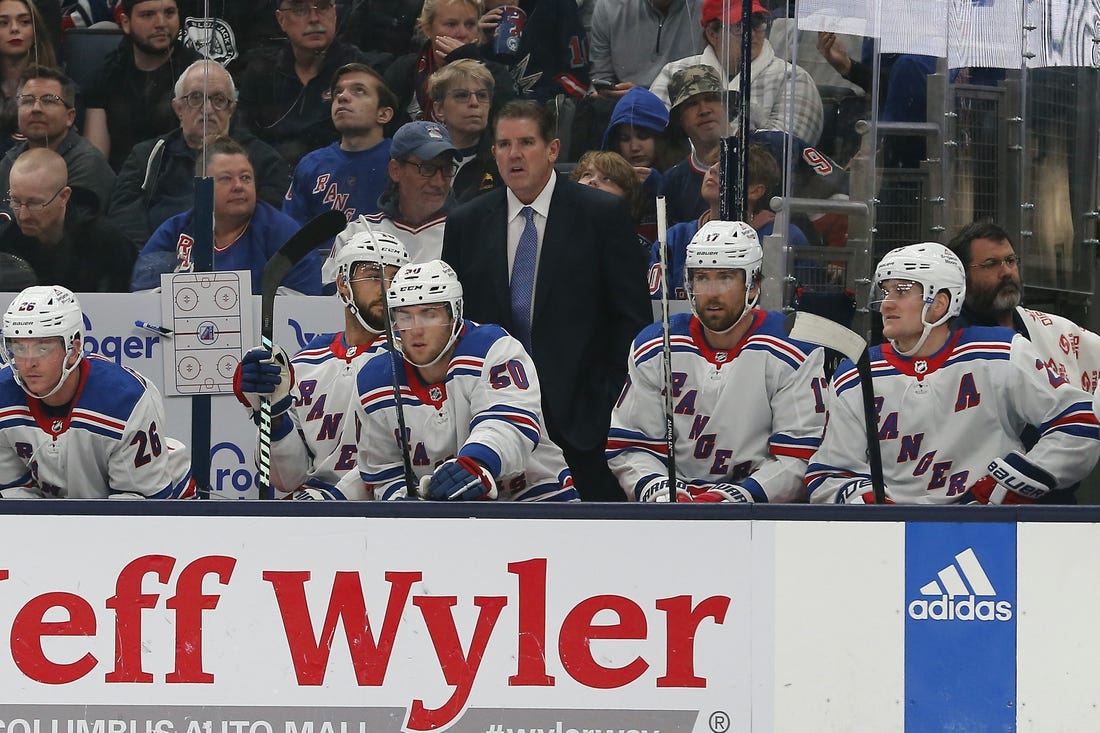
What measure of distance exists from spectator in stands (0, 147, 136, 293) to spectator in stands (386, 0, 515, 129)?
41.9 inches

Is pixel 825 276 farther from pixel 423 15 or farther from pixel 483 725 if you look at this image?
pixel 483 725

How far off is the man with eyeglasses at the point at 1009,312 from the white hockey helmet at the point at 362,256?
1727mm

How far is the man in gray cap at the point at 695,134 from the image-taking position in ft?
19.0

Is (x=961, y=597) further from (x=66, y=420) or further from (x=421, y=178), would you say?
(x=421, y=178)

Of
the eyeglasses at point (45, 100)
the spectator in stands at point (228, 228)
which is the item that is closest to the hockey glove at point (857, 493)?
the spectator in stands at point (228, 228)

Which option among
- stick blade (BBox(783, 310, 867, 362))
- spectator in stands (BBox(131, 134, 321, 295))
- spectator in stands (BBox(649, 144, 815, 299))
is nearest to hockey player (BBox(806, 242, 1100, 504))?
stick blade (BBox(783, 310, 867, 362))

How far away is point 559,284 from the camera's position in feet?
18.3

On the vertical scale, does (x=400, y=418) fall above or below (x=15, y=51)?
below

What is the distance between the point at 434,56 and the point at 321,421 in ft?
4.58

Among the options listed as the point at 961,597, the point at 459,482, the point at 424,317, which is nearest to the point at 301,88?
the point at 424,317

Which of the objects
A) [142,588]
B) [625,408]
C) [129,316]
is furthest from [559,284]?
[142,588]

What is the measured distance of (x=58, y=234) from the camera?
19.8ft

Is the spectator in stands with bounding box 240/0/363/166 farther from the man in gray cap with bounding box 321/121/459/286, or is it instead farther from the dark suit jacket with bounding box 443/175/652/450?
the dark suit jacket with bounding box 443/175/652/450

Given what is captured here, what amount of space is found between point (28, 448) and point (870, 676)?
243 cm
